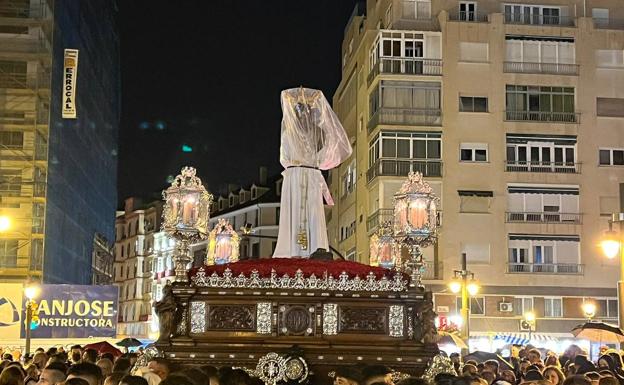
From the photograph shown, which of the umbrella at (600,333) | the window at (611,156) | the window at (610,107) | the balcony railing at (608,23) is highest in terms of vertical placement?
the balcony railing at (608,23)

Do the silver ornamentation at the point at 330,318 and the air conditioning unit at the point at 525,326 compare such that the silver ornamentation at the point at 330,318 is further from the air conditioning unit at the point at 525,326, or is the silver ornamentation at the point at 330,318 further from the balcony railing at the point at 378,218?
the air conditioning unit at the point at 525,326

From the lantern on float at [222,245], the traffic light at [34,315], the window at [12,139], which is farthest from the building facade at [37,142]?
the lantern on float at [222,245]

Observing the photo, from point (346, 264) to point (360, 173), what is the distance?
1596 inches

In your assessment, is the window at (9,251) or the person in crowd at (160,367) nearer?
the person in crowd at (160,367)

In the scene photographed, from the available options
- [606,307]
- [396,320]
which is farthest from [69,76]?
[396,320]

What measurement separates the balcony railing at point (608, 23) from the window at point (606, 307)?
14.4 metres

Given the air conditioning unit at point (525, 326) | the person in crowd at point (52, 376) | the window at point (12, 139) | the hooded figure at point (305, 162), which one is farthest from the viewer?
the air conditioning unit at point (525, 326)

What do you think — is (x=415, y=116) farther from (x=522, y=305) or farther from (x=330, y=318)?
(x=330, y=318)

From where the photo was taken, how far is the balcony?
50.9 meters

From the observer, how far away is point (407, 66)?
51.5 meters

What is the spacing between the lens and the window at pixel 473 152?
5159cm

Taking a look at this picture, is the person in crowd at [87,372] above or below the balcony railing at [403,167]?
below

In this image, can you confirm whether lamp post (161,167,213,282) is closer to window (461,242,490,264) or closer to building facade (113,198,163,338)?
window (461,242,490,264)

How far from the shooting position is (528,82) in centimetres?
5206
